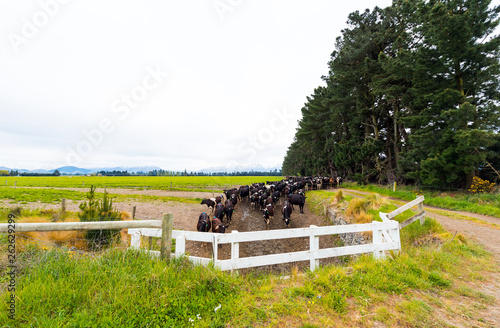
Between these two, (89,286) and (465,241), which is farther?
(465,241)

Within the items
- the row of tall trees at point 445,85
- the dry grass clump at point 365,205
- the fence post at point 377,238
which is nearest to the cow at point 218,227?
the fence post at point 377,238

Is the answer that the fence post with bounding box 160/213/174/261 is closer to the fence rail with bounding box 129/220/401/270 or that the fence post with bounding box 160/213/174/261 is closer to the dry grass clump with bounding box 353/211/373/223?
the fence rail with bounding box 129/220/401/270

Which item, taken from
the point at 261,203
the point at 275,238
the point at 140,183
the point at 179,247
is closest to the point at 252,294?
the point at 275,238

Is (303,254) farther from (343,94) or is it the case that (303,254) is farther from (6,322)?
(343,94)

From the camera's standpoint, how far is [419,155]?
1484cm

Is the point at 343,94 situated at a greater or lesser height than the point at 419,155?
greater

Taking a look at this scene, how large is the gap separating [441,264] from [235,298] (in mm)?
4886

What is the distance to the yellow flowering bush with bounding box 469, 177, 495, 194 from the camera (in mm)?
11305

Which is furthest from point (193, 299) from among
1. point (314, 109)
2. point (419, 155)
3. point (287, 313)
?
point (314, 109)

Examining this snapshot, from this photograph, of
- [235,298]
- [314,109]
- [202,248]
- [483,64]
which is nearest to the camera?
[235,298]

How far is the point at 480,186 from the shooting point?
11.5 metres

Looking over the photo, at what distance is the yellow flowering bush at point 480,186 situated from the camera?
11305 mm

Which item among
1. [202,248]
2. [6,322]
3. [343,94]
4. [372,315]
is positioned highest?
[343,94]

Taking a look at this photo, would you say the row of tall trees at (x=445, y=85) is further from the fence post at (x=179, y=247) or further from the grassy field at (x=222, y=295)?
the fence post at (x=179, y=247)
